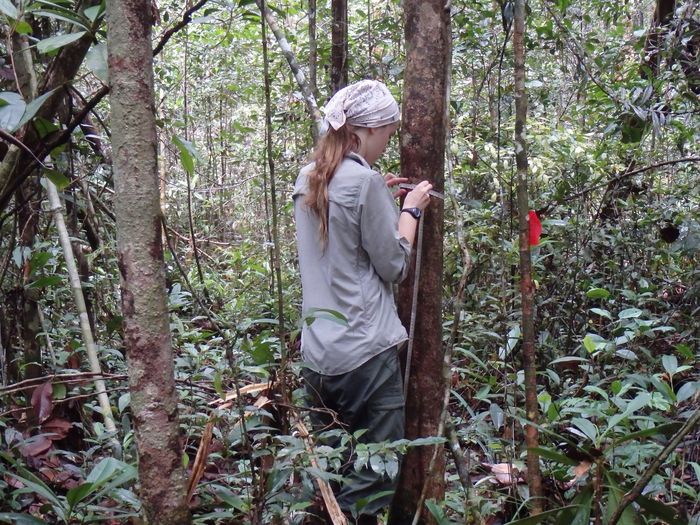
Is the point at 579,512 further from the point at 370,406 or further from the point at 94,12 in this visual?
the point at 94,12

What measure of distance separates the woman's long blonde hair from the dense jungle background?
20cm

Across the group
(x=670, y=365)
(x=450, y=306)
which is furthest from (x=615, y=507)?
(x=450, y=306)

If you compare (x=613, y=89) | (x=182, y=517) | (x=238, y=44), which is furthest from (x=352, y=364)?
(x=238, y=44)

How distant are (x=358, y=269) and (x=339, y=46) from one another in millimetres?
2926

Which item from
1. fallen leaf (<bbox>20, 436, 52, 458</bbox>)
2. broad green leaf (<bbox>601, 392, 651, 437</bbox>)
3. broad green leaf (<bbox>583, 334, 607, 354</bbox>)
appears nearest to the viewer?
broad green leaf (<bbox>601, 392, 651, 437</bbox>)

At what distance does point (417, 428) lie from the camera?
2.56 m

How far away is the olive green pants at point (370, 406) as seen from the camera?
7.91ft

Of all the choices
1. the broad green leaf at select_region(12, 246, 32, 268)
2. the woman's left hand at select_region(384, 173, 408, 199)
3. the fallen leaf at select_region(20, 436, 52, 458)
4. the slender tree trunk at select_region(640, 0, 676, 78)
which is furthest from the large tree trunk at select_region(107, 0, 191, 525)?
the slender tree trunk at select_region(640, 0, 676, 78)

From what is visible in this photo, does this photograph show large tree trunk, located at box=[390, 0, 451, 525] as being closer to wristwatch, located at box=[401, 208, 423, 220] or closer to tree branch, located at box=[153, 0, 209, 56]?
wristwatch, located at box=[401, 208, 423, 220]

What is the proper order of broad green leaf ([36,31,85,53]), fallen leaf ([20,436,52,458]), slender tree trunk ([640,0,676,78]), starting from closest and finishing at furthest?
broad green leaf ([36,31,85,53])
fallen leaf ([20,436,52,458])
slender tree trunk ([640,0,676,78])

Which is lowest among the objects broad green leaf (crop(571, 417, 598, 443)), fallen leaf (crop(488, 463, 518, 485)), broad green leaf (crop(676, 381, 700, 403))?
fallen leaf (crop(488, 463, 518, 485))

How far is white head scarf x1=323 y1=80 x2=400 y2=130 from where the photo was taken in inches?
96.2

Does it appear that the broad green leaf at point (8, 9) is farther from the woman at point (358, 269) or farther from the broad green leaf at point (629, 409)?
the broad green leaf at point (629, 409)

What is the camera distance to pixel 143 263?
1.49 meters
